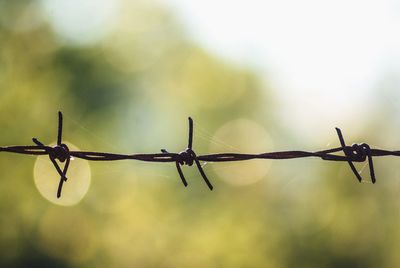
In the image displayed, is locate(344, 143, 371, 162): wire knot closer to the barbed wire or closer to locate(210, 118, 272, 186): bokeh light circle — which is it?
the barbed wire

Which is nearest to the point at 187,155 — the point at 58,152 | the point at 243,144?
the point at 58,152

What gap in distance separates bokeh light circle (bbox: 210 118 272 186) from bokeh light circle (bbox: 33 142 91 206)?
7.02 meters

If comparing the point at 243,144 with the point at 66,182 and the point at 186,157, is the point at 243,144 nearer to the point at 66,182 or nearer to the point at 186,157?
the point at 66,182

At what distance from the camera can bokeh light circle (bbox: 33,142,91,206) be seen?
2019 cm

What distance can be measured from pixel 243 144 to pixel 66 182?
9.15 m

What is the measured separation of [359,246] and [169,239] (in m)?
7.63

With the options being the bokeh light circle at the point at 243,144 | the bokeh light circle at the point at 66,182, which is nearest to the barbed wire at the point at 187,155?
the bokeh light circle at the point at 66,182

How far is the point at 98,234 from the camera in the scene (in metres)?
22.8

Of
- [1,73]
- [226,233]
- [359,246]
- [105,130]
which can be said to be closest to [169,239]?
[226,233]

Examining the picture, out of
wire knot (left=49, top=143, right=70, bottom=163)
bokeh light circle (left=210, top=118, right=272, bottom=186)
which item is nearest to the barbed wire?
wire knot (left=49, top=143, right=70, bottom=163)

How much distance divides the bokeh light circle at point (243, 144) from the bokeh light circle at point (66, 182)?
7.02 meters

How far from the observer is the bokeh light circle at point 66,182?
795 inches

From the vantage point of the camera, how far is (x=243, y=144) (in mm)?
27344

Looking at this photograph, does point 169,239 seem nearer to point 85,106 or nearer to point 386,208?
point 85,106
